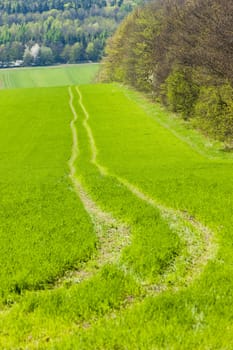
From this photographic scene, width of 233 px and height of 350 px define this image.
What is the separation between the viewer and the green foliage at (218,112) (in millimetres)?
50031

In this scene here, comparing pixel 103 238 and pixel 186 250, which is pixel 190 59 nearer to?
pixel 103 238

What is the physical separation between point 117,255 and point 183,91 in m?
57.1

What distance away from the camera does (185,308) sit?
1132 cm

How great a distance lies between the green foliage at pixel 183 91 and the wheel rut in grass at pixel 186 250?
Answer: 4582 centimetres

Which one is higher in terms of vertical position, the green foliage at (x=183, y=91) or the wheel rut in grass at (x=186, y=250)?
the wheel rut in grass at (x=186, y=250)

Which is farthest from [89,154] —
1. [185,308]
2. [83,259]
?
[185,308]

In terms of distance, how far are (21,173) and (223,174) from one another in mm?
17774

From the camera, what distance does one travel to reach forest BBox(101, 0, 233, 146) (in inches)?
2030

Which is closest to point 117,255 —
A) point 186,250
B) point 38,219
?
point 186,250

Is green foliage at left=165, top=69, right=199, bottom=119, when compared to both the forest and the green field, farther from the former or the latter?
the green field

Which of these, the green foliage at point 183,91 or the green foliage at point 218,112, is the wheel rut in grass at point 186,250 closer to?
the green foliage at point 218,112

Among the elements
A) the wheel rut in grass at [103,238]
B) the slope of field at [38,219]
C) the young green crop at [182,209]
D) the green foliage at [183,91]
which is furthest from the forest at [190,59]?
the wheel rut in grass at [103,238]

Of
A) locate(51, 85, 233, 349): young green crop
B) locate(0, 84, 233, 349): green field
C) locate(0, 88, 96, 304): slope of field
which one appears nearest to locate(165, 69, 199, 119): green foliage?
→ locate(51, 85, 233, 349): young green crop

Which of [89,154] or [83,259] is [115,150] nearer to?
[89,154]
